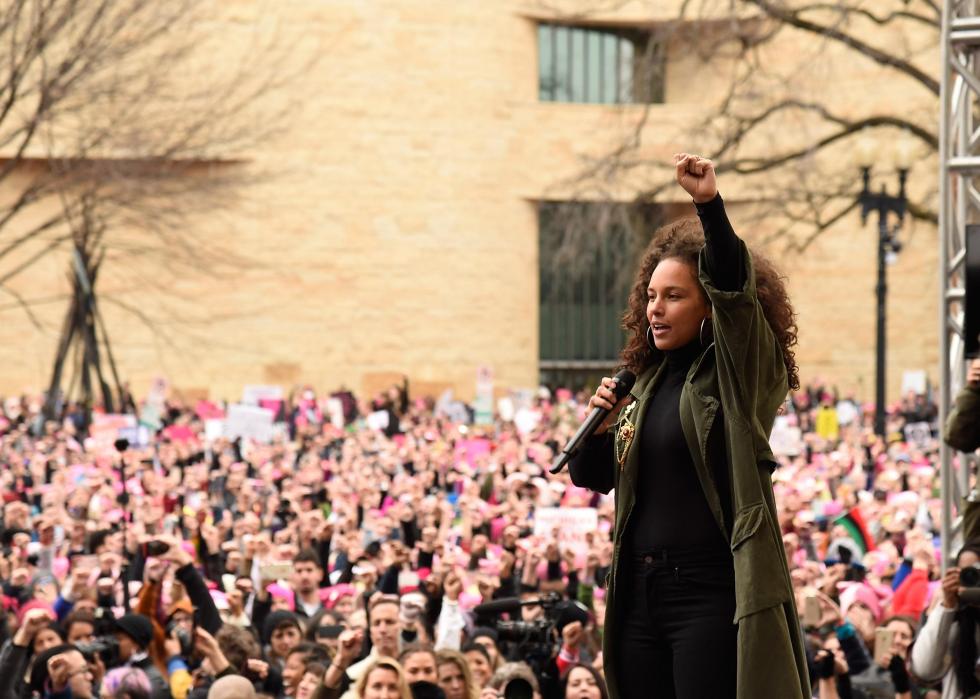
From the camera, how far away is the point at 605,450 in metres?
4.81

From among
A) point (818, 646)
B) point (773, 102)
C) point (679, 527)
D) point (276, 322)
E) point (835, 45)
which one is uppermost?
point (835, 45)

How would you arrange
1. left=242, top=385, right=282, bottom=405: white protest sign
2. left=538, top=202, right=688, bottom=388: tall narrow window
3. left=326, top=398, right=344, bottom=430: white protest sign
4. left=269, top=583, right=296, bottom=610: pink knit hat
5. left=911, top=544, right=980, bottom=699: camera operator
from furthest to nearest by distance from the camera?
1. left=538, top=202, right=688, bottom=388: tall narrow window
2. left=242, top=385, right=282, bottom=405: white protest sign
3. left=326, top=398, right=344, bottom=430: white protest sign
4. left=269, top=583, right=296, bottom=610: pink knit hat
5. left=911, top=544, right=980, bottom=699: camera operator

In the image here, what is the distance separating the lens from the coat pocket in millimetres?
4336

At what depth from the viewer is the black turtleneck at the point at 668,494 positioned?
448 centimetres

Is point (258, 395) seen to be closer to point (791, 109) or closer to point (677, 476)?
point (791, 109)

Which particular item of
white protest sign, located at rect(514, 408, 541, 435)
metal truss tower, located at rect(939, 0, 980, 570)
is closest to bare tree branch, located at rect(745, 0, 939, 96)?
white protest sign, located at rect(514, 408, 541, 435)

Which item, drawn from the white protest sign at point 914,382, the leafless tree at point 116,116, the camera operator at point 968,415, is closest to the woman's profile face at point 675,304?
the camera operator at point 968,415

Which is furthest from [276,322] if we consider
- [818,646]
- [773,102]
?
[818,646]

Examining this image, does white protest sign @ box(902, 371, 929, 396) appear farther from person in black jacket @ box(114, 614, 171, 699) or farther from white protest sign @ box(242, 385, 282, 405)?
person in black jacket @ box(114, 614, 171, 699)

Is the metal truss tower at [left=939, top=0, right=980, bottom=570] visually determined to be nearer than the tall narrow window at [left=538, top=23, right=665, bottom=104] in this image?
Yes

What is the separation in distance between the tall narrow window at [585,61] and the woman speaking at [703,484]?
3727 cm

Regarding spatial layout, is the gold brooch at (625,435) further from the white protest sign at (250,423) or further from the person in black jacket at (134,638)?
the white protest sign at (250,423)

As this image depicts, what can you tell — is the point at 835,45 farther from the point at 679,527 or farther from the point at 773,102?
the point at 679,527

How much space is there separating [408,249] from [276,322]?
311 cm
